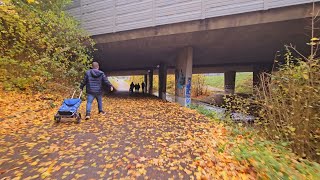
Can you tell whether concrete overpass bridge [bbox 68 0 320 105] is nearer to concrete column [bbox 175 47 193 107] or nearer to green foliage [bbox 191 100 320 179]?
→ concrete column [bbox 175 47 193 107]

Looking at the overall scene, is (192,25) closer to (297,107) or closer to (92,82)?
(92,82)

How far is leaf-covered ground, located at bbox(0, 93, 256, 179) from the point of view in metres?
3.47

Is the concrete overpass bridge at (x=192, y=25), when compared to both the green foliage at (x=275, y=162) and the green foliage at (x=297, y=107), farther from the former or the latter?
the green foliage at (x=275, y=162)

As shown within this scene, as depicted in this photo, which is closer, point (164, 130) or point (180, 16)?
point (164, 130)

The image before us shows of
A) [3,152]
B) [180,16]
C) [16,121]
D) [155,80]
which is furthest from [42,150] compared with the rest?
[155,80]

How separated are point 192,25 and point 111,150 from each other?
9.65 metres

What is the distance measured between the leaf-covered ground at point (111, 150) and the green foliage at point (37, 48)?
3.84m

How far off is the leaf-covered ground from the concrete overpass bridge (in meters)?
6.76

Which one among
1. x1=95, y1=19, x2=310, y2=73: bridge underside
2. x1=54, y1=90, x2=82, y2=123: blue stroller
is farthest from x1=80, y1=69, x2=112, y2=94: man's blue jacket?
x1=95, y1=19, x2=310, y2=73: bridge underside

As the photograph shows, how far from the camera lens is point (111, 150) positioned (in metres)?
4.43

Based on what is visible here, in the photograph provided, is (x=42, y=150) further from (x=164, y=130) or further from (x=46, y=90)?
(x=46, y=90)

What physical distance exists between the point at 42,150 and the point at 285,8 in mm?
11189

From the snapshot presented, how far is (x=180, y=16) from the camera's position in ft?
40.2

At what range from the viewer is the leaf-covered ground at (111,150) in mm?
3473
